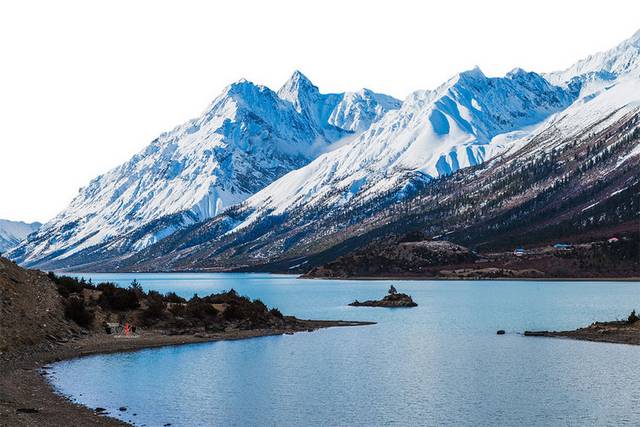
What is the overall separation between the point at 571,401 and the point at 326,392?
18.5 metres

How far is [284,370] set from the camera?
69.3 m

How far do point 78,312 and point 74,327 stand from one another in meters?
2.59

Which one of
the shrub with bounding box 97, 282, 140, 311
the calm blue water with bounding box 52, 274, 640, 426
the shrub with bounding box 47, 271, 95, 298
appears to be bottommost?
the calm blue water with bounding box 52, 274, 640, 426

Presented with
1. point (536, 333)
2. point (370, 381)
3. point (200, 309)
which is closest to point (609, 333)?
point (536, 333)

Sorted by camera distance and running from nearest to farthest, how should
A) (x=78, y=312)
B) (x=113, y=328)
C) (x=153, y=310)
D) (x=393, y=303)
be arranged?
1. (x=78, y=312)
2. (x=113, y=328)
3. (x=153, y=310)
4. (x=393, y=303)

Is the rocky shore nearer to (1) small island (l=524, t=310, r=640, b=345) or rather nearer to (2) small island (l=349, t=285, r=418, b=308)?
(1) small island (l=524, t=310, r=640, b=345)

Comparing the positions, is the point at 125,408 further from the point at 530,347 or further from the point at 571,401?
the point at 530,347

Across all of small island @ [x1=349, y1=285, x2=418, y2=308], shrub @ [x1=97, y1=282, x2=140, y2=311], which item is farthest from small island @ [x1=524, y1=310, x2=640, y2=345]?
small island @ [x1=349, y1=285, x2=418, y2=308]

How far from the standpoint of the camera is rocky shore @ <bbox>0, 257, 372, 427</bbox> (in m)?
48.6

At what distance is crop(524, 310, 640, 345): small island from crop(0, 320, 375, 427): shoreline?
3366 cm

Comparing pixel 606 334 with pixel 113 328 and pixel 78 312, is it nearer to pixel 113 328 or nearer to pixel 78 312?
pixel 113 328

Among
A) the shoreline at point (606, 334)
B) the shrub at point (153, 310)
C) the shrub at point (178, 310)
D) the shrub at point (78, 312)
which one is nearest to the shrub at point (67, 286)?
the shrub at point (78, 312)

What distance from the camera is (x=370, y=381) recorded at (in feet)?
210

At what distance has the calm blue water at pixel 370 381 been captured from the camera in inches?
2015
